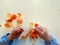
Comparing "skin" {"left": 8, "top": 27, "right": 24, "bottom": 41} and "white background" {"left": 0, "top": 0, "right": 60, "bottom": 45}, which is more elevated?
"white background" {"left": 0, "top": 0, "right": 60, "bottom": 45}

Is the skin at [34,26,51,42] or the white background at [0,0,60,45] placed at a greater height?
the white background at [0,0,60,45]

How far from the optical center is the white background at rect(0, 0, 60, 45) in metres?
0.83

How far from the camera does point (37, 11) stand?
2.76ft

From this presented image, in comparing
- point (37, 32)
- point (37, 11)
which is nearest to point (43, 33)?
point (37, 32)

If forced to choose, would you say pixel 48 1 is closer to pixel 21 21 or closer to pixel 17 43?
pixel 21 21

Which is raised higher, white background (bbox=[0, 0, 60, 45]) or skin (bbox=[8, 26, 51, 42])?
white background (bbox=[0, 0, 60, 45])

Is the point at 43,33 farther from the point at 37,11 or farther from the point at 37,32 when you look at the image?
the point at 37,11

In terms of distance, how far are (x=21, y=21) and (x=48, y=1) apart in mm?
204

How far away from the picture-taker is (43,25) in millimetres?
830

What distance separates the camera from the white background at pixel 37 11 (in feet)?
2.73

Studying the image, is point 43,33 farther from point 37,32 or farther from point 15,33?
point 15,33

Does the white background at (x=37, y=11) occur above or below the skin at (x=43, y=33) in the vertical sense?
above

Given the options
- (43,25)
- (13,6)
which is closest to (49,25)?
(43,25)

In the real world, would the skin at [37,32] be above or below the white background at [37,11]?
below
